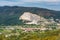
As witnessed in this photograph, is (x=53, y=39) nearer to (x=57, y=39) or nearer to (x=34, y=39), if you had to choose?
(x=57, y=39)

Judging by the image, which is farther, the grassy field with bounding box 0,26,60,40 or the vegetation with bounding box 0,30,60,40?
the grassy field with bounding box 0,26,60,40

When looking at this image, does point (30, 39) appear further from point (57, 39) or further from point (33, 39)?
point (57, 39)

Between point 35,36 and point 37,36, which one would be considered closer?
point 35,36

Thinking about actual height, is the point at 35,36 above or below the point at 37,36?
above

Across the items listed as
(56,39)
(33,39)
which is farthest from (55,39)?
(33,39)

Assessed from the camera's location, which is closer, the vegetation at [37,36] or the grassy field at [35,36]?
Answer: the vegetation at [37,36]

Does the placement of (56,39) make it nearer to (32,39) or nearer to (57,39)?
(57,39)

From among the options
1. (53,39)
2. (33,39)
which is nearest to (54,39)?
(53,39)

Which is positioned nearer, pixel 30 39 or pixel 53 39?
pixel 53 39
